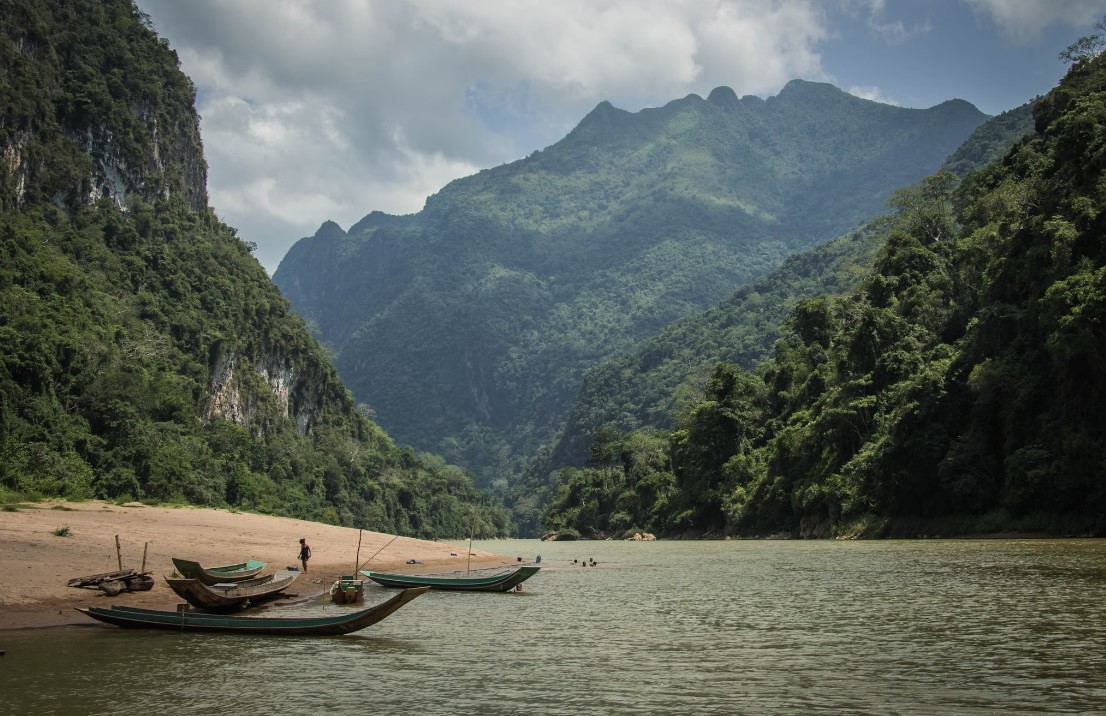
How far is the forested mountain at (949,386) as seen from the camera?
43.9 meters

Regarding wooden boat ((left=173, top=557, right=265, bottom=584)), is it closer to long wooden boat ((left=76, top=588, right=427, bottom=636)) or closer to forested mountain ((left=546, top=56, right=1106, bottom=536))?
long wooden boat ((left=76, top=588, right=427, bottom=636))

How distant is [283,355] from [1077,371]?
95.3 meters

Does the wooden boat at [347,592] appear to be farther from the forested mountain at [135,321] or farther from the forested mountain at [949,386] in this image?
the forested mountain at [949,386]

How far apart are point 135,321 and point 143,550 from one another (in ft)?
195

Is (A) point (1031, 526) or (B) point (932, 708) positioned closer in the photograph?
(B) point (932, 708)

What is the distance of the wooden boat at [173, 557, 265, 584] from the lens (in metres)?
22.4

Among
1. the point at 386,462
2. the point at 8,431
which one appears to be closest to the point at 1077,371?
the point at 8,431

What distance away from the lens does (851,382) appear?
69.6m

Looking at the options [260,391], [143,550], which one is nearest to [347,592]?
[143,550]

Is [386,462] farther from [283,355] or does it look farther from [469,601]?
[469,601]

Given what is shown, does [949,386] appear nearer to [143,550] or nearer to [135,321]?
[143,550]

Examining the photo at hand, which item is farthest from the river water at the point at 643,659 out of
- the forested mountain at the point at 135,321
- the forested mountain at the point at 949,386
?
the forested mountain at the point at 135,321

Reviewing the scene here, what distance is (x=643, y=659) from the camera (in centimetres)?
1574

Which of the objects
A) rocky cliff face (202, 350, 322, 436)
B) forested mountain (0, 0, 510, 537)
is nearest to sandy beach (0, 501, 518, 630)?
forested mountain (0, 0, 510, 537)
